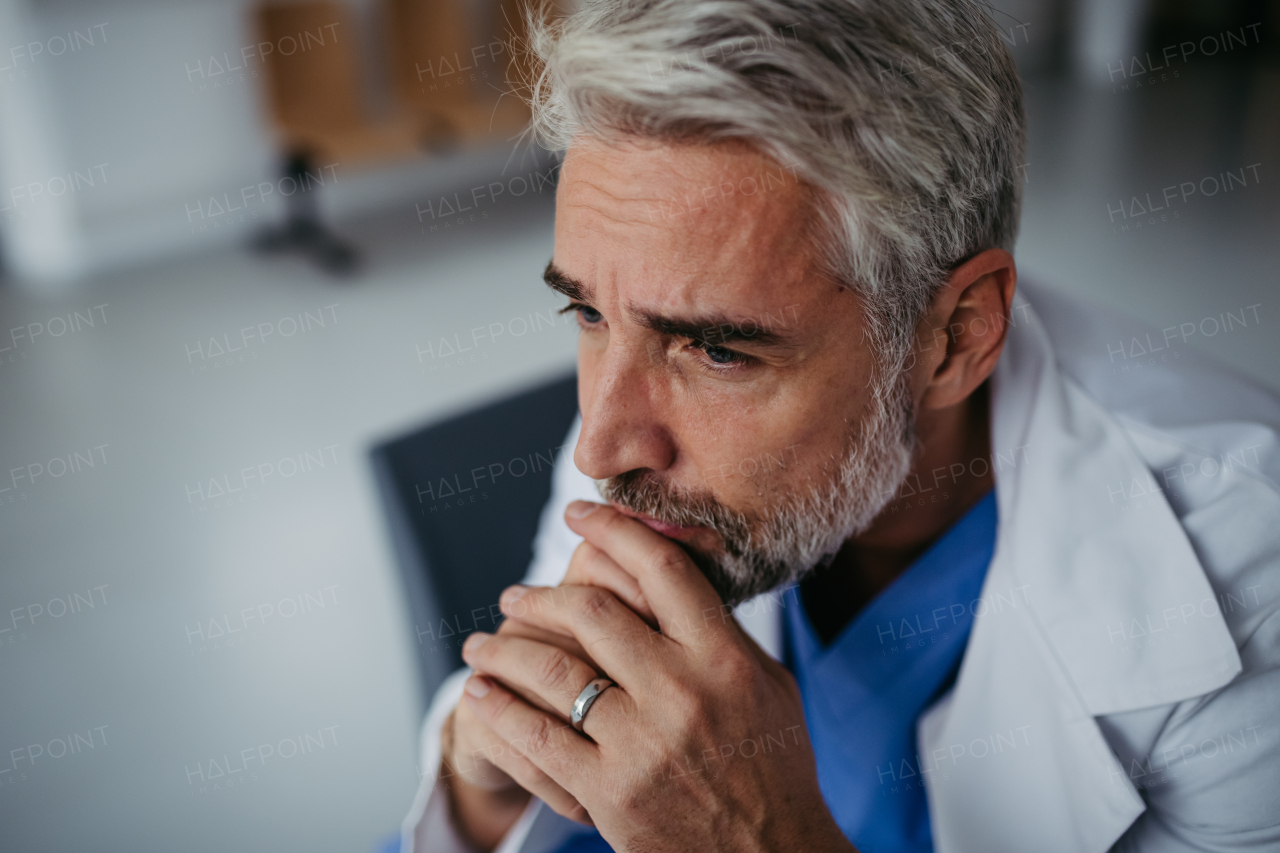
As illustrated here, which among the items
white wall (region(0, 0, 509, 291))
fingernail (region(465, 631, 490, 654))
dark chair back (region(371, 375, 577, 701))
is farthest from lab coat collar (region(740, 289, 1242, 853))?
white wall (region(0, 0, 509, 291))

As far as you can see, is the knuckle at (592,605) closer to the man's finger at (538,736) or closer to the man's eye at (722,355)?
the man's finger at (538,736)

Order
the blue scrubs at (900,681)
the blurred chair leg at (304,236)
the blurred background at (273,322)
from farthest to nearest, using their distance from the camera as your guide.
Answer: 1. the blurred chair leg at (304,236)
2. the blurred background at (273,322)
3. the blue scrubs at (900,681)

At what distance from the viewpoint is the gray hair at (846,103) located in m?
1.00

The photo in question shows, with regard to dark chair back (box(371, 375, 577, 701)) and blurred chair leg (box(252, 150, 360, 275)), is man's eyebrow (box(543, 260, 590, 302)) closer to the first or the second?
dark chair back (box(371, 375, 577, 701))

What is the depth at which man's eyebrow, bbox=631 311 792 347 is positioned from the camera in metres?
1.05

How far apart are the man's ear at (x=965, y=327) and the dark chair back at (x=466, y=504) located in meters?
0.81

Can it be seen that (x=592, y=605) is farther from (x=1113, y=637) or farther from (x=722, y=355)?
(x=1113, y=637)

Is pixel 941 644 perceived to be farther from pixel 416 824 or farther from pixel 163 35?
pixel 163 35

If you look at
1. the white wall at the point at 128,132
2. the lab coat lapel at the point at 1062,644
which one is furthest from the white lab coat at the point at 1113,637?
the white wall at the point at 128,132

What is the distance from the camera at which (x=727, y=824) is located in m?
1.09

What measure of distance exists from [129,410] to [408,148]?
203 centimetres

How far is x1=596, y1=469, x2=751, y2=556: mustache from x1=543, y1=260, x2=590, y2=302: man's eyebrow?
223 mm

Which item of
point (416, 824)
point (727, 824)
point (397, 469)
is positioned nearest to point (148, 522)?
point (397, 469)

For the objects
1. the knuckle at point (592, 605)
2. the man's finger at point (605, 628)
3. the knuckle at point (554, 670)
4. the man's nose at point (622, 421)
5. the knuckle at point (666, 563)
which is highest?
Answer: the man's nose at point (622, 421)
